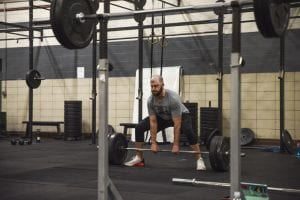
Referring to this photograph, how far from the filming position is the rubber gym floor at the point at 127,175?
9.96 ft

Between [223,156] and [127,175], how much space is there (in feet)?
2.98

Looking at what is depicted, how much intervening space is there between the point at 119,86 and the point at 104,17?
5666 millimetres

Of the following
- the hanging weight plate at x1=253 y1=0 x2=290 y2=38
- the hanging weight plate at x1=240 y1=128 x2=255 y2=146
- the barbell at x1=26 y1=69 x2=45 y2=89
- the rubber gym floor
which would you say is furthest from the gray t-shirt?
the barbell at x1=26 y1=69 x2=45 y2=89

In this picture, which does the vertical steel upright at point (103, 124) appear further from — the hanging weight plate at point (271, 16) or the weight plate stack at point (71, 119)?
the weight plate stack at point (71, 119)

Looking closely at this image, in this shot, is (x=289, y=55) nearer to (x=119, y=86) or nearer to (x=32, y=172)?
(x=119, y=86)

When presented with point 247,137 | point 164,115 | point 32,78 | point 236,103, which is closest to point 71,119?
point 32,78

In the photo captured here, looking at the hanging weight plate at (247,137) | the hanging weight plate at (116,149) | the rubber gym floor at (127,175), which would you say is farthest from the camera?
the hanging weight plate at (247,137)

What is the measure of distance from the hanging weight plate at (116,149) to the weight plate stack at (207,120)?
241cm

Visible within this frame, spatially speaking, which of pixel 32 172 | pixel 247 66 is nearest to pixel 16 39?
pixel 247 66

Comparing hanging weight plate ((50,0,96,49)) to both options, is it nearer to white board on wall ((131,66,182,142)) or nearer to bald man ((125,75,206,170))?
bald man ((125,75,206,170))

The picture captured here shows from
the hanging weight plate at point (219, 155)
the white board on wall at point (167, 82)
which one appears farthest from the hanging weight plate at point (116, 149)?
the white board on wall at point (167, 82)

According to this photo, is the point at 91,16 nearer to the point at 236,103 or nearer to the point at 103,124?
the point at 103,124

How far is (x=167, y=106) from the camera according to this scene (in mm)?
4172

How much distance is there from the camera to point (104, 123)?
2297 millimetres
